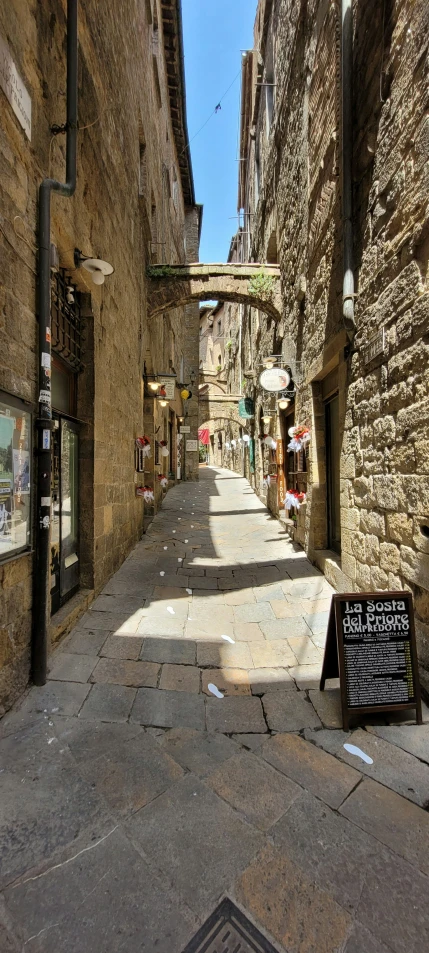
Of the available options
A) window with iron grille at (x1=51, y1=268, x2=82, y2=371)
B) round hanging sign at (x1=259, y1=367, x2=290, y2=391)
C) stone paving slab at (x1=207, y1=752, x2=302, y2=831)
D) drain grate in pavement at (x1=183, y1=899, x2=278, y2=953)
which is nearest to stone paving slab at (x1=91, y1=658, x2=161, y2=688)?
stone paving slab at (x1=207, y1=752, x2=302, y2=831)

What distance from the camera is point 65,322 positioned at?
11.6 feet

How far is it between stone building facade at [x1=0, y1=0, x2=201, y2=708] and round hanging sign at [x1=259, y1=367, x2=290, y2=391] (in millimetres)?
2191

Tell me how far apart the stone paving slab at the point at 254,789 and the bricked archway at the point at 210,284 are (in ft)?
26.0

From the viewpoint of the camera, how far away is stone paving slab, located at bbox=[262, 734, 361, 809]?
1.76 m

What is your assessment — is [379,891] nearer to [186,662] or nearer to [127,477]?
[186,662]

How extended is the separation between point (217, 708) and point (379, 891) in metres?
1.19

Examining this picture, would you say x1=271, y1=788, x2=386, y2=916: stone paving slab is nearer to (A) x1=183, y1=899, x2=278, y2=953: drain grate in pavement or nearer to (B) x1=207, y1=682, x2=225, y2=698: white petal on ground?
(A) x1=183, y1=899, x2=278, y2=953: drain grate in pavement

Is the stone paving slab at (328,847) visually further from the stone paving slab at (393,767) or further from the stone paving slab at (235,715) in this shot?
the stone paving slab at (235,715)

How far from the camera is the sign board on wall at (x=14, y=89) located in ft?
7.02

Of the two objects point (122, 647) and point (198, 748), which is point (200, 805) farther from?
point (122, 647)

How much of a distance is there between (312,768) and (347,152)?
4594 mm

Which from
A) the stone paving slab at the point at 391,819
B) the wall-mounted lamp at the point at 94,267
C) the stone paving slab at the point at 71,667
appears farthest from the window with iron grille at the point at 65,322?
the stone paving slab at the point at 391,819

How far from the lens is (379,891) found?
134cm

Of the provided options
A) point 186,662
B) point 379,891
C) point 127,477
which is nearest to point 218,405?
point 127,477
